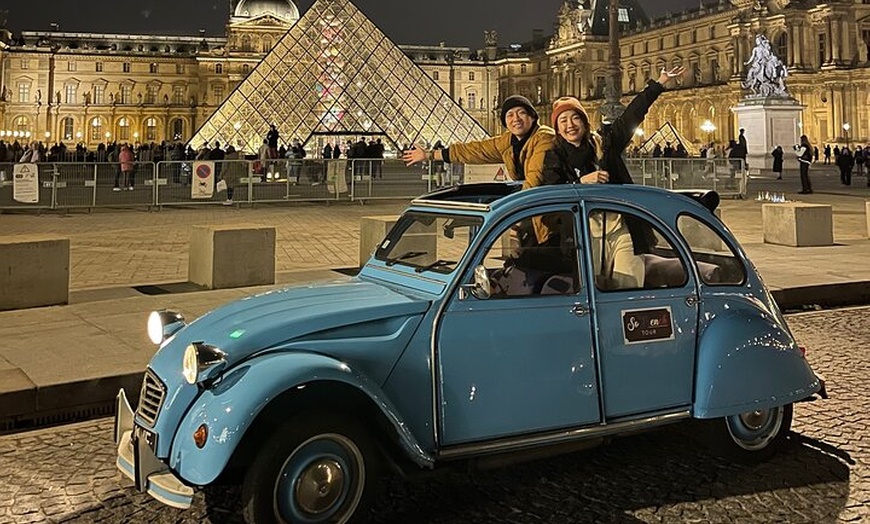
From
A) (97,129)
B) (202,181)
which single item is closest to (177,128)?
(97,129)

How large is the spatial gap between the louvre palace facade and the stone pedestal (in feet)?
11.9

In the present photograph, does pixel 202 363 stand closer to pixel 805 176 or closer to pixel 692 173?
pixel 692 173

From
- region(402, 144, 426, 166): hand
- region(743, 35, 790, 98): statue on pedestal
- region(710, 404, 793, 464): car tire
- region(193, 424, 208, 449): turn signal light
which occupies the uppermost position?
region(743, 35, 790, 98): statue on pedestal

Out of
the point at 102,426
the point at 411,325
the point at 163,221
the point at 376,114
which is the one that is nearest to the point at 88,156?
the point at 376,114

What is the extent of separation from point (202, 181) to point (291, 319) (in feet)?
52.7

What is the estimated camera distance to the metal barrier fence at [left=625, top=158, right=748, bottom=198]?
68.2 feet

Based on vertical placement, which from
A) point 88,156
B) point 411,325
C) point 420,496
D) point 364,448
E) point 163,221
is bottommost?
point 420,496

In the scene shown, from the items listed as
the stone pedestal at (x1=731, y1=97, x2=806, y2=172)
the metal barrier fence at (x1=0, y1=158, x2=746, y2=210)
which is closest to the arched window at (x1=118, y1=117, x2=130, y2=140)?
the stone pedestal at (x1=731, y1=97, x2=806, y2=172)

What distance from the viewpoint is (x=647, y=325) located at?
3.28 meters

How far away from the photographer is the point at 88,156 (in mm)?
32031

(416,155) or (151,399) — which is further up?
(416,155)

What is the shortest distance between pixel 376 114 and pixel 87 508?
33948 millimetres

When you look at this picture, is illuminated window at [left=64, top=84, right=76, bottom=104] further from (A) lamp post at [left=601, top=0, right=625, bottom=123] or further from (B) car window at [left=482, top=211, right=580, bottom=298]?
(B) car window at [left=482, top=211, right=580, bottom=298]

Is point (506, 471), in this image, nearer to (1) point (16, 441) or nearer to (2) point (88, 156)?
(1) point (16, 441)
